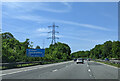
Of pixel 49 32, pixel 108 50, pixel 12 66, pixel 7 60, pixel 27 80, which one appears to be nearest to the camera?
pixel 27 80

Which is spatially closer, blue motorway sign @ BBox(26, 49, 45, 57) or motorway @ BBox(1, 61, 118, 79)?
motorway @ BBox(1, 61, 118, 79)

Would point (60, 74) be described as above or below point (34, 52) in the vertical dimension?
below

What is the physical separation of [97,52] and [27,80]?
165892mm

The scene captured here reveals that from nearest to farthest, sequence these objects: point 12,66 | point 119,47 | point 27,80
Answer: point 27,80 < point 12,66 < point 119,47

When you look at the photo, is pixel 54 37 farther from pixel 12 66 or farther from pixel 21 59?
pixel 12 66

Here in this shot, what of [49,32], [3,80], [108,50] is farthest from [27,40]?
[108,50]

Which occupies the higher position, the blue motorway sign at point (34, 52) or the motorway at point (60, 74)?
the blue motorway sign at point (34, 52)

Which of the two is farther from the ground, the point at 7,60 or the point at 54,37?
the point at 54,37

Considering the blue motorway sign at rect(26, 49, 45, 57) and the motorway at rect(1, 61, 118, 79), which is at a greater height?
the blue motorway sign at rect(26, 49, 45, 57)

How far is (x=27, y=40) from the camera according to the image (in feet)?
214

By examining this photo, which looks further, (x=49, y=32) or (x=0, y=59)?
(x=49, y=32)

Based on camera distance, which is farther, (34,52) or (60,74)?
(34,52)

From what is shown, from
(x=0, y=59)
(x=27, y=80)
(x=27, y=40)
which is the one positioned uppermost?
(x=27, y=40)

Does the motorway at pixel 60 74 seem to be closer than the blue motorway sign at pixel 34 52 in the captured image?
Yes
